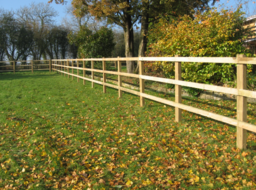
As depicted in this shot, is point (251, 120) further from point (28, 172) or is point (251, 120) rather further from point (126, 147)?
point (28, 172)

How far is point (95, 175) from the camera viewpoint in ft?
11.5

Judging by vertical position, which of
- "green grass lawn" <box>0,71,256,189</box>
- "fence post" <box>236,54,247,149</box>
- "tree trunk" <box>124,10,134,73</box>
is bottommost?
"green grass lawn" <box>0,71,256,189</box>

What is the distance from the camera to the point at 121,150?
14.1 ft

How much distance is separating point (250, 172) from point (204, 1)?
13.6 metres

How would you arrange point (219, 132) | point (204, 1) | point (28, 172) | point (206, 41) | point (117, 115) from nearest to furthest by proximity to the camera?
point (28, 172) < point (219, 132) < point (117, 115) < point (206, 41) < point (204, 1)

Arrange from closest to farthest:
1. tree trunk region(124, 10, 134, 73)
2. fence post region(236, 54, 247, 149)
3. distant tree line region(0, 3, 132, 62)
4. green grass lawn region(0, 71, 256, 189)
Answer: green grass lawn region(0, 71, 256, 189)
fence post region(236, 54, 247, 149)
tree trunk region(124, 10, 134, 73)
distant tree line region(0, 3, 132, 62)

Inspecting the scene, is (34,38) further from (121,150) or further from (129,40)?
(121,150)

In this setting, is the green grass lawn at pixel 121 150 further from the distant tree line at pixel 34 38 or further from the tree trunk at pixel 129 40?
the distant tree line at pixel 34 38

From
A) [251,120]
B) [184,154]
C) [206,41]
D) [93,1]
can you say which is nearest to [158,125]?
[184,154]

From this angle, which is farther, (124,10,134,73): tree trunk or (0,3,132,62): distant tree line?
(0,3,132,62): distant tree line

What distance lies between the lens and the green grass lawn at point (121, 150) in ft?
10.8

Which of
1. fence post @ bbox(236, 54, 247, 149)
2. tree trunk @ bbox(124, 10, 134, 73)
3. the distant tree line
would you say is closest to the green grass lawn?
fence post @ bbox(236, 54, 247, 149)

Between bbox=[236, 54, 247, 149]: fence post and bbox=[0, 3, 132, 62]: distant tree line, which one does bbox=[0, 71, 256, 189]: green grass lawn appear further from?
bbox=[0, 3, 132, 62]: distant tree line

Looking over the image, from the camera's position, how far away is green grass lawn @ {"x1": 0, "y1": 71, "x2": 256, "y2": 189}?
330 centimetres
